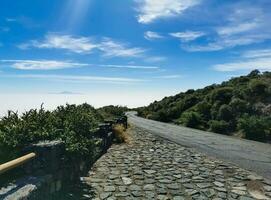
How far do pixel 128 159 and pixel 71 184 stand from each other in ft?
11.5

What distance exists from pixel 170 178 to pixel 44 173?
3505 millimetres

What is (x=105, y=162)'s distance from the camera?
406 inches

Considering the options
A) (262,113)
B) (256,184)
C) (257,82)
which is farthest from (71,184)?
(257,82)

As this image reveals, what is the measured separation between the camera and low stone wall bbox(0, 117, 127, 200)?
16.1ft

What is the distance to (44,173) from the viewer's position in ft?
20.1

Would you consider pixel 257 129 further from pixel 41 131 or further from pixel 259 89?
pixel 41 131

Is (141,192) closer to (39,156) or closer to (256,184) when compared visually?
(39,156)

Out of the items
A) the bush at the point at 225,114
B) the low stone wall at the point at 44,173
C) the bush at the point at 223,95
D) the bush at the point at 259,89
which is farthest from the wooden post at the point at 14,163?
the bush at the point at 223,95

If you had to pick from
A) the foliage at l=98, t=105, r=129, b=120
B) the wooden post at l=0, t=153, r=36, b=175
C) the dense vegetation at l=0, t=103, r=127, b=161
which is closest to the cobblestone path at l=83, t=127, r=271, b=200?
the dense vegetation at l=0, t=103, r=127, b=161

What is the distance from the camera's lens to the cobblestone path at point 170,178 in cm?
700

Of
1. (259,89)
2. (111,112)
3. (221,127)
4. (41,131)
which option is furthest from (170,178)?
(259,89)

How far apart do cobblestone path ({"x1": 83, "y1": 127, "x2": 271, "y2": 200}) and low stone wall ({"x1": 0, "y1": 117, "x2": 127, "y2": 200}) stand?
2.24ft

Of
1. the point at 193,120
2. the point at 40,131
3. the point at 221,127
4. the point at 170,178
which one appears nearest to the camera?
the point at 40,131

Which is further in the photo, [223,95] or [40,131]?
[223,95]
